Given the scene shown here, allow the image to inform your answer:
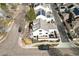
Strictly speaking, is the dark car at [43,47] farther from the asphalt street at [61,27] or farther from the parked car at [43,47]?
the asphalt street at [61,27]

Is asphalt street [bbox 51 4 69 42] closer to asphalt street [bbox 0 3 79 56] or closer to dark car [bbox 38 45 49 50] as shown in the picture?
asphalt street [bbox 0 3 79 56]

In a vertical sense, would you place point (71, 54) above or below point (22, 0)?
below

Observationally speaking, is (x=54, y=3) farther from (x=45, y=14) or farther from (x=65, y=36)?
(x=65, y=36)

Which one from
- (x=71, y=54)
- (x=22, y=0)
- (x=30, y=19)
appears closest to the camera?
(x=71, y=54)

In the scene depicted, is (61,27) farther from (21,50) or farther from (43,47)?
(21,50)

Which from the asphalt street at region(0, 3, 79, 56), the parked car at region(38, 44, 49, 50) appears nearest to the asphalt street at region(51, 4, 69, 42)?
the asphalt street at region(0, 3, 79, 56)

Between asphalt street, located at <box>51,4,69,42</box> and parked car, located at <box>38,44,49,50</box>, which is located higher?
asphalt street, located at <box>51,4,69,42</box>

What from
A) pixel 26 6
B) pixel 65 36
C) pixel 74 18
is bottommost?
pixel 65 36

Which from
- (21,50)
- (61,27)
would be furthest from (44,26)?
(21,50)

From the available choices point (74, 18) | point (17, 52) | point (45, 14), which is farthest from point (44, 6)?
point (17, 52)
